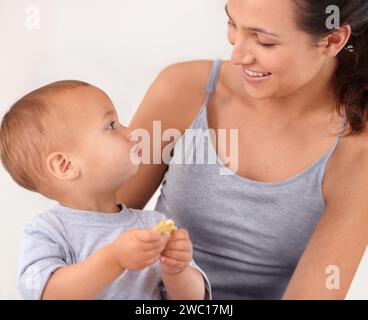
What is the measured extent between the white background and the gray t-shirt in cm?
70

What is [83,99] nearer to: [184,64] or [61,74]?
[184,64]

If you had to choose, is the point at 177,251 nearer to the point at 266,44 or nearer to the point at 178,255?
the point at 178,255

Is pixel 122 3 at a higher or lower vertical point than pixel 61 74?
higher

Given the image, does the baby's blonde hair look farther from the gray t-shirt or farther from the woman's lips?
the woman's lips

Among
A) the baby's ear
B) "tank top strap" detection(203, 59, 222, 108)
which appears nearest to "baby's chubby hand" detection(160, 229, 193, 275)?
the baby's ear

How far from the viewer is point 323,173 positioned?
1602 mm

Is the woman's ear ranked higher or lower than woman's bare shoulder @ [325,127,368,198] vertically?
higher

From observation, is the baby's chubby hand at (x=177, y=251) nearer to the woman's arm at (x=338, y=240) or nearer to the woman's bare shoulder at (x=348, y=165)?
the woman's arm at (x=338, y=240)

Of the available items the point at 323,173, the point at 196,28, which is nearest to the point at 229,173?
the point at 323,173

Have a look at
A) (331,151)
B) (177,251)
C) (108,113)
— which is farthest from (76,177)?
(331,151)

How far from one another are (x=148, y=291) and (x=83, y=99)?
38cm

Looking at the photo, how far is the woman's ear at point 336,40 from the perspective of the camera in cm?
151

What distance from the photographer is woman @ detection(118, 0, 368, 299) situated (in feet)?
5.01

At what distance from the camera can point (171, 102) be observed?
1.70 meters
